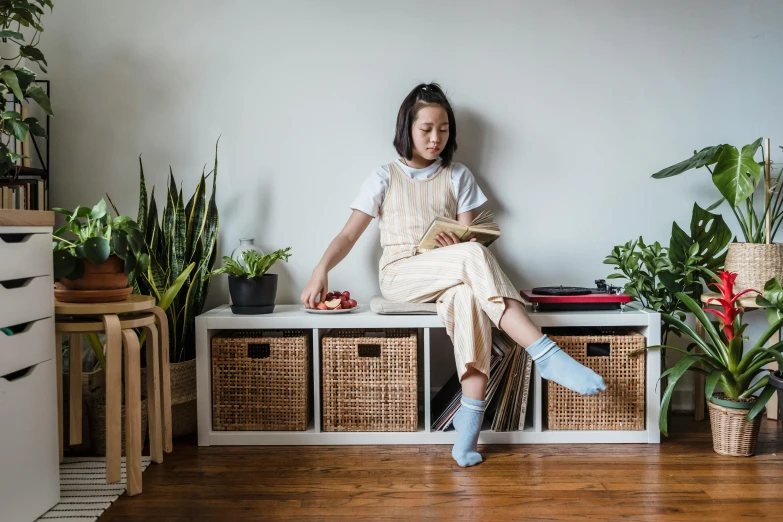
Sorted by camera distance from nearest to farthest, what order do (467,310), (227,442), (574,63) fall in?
(467,310) → (227,442) → (574,63)

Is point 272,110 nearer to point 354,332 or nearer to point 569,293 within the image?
point 354,332

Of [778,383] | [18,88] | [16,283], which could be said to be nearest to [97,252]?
[16,283]

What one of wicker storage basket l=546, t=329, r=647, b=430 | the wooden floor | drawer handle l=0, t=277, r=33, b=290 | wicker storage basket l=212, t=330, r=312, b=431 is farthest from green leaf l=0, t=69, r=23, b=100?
wicker storage basket l=546, t=329, r=647, b=430

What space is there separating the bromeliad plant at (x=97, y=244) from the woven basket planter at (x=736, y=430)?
1907 mm

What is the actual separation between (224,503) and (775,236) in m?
2.36

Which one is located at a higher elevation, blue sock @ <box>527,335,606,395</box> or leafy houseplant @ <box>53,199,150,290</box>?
leafy houseplant @ <box>53,199,150,290</box>

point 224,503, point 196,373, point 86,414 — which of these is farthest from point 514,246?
point 86,414

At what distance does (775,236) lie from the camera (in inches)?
106

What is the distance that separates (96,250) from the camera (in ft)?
5.97

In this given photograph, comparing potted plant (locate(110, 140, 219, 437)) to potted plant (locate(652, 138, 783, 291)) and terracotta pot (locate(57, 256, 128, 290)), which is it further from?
potted plant (locate(652, 138, 783, 291))

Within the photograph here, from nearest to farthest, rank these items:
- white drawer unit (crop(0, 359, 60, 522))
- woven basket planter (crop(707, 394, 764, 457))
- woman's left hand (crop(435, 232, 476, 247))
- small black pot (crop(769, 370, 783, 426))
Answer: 1. white drawer unit (crop(0, 359, 60, 522))
2. small black pot (crop(769, 370, 783, 426))
3. woven basket planter (crop(707, 394, 764, 457))
4. woman's left hand (crop(435, 232, 476, 247))

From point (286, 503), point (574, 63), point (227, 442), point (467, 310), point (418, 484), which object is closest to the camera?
point (286, 503)

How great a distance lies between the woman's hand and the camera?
236cm

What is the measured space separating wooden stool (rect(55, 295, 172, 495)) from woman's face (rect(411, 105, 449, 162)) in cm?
112
